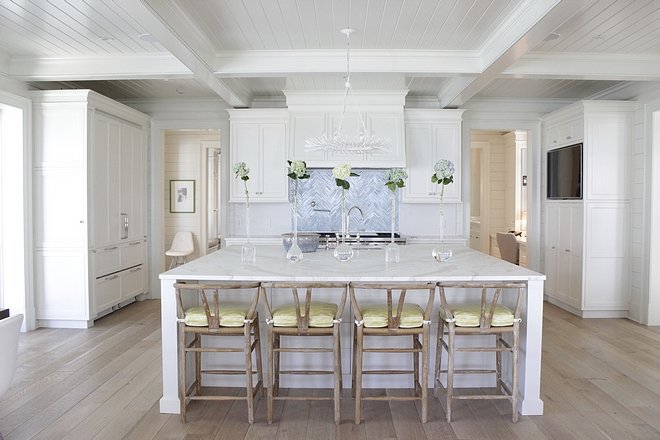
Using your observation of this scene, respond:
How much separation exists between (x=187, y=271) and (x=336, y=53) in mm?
2406

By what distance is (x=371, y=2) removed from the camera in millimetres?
3074

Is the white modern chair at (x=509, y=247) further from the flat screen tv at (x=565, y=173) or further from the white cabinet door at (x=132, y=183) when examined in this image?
the white cabinet door at (x=132, y=183)

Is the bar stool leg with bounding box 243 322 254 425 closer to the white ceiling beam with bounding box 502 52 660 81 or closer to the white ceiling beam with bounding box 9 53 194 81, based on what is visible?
the white ceiling beam with bounding box 9 53 194 81

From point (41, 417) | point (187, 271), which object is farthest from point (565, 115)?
point (41, 417)

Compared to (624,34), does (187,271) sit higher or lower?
lower

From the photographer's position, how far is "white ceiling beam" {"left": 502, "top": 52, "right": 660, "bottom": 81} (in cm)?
407

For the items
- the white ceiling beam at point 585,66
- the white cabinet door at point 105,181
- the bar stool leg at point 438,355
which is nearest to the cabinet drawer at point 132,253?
the white cabinet door at point 105,181

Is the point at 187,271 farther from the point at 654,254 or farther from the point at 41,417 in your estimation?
the point at 654,254

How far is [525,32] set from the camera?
10.2 feet

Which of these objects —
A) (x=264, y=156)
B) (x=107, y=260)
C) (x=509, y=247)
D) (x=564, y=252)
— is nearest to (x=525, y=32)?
(x=564, y=252)

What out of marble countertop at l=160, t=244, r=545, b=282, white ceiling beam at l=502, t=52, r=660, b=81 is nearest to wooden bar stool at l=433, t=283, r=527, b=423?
Answer: marble countertop at l=160, t=244, r=545, b=282

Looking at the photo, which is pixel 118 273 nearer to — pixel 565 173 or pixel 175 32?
pixel 175 32

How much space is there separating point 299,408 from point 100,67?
143 inches

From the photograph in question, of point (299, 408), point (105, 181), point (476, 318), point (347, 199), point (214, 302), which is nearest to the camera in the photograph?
point (214, 302)
